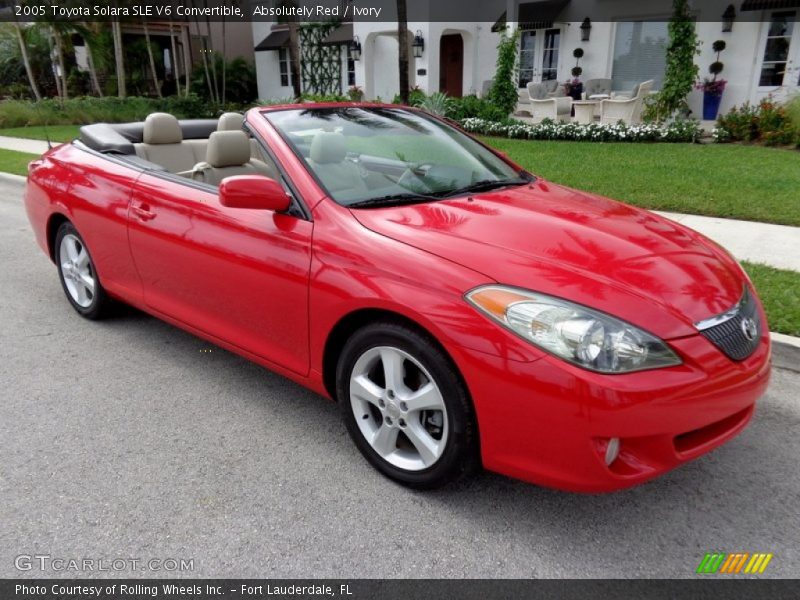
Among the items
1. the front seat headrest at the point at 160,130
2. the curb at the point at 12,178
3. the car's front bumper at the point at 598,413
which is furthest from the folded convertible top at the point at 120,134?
the curb at the point at 12,178

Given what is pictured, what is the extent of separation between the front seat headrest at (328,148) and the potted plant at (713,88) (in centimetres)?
1503

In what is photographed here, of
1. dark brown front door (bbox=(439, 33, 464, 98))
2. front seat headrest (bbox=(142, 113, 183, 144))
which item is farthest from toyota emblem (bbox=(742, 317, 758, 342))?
dark brown front door (bbox=(439, 33, 464, 98))

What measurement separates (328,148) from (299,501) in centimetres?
170

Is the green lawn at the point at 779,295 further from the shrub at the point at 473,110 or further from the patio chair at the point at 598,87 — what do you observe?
the patio chair at the point at 598,87

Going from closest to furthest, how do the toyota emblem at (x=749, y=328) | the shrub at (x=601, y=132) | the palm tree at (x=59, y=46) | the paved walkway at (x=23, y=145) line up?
the toyota emblem at (x=749, y=328), the shrub at (x=601, y=132), the paved walkway at (x=23, y=145), the palm tree at (x=59, y=46)

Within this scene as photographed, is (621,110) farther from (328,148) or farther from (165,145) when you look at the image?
(328,148)

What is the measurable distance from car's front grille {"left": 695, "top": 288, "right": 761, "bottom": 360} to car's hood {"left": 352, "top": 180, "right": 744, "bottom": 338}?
4 centimetres

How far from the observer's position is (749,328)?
2586 mm

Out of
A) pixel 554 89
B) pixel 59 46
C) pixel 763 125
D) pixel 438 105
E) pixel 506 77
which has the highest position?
pixel 59 46

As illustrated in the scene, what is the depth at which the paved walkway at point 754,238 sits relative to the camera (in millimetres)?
5516

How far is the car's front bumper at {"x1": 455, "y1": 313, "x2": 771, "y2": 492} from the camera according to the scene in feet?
7.06

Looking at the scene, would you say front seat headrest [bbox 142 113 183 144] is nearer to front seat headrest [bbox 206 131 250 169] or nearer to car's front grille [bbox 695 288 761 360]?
front seat headrest [bbox 206 131 250 169]

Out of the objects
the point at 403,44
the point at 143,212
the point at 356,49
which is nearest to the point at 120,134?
the point at 143,212

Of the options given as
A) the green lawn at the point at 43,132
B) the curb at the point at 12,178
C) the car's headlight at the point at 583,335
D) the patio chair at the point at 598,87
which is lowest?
the green lawn at the point at 43,132
